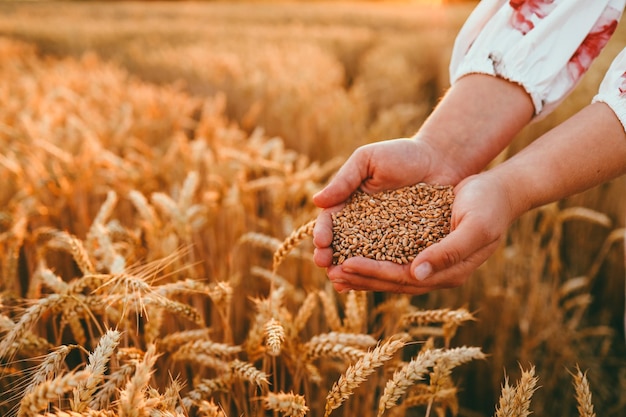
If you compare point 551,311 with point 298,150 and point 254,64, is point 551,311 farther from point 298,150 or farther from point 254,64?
point 254,64

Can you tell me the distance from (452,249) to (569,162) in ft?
1.23

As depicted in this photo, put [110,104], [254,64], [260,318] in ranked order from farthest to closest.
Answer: [254,64] → [110,104] → [260,318]

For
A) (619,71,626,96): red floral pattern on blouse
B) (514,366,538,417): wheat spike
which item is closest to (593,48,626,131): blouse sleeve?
(619,71,626,96): red floral pattern on blouse

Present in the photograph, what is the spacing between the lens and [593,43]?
135 cm

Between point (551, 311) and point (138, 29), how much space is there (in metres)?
10.2

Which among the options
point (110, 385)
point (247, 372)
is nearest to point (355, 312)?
point (247, 372)

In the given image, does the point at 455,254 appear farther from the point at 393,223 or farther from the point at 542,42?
the point at 542,42

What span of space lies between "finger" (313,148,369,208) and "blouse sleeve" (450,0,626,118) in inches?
16.6

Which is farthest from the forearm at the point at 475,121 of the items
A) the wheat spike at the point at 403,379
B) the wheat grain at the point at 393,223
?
the wheat spike at the point at 403,379

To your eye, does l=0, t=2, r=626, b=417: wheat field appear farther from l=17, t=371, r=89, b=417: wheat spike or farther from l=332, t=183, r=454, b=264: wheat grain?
l=332, t=183, r=454, b=264: wheat grain

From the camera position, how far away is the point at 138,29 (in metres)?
10.1

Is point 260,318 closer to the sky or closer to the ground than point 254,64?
closer to the ground

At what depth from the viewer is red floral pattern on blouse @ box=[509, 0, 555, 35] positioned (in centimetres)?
133

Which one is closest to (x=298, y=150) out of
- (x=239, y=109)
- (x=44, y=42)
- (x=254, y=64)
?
(x=239, y=109)
